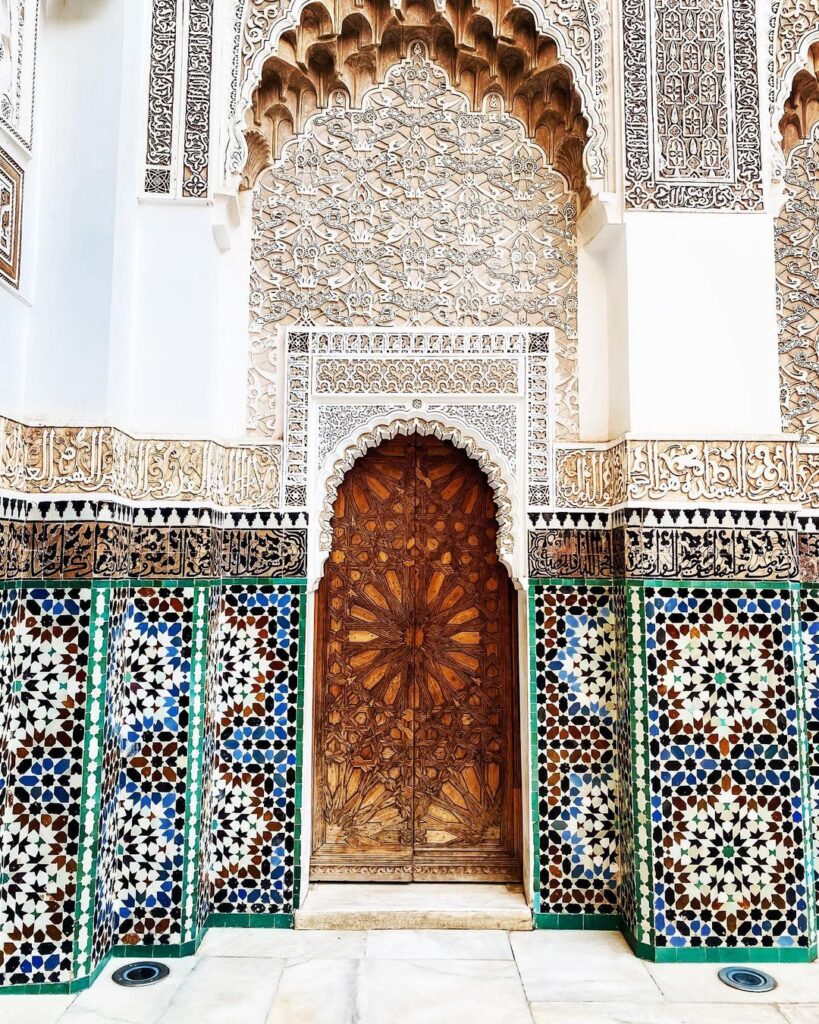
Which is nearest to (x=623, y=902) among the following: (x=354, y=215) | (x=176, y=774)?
(x=176, y=774)

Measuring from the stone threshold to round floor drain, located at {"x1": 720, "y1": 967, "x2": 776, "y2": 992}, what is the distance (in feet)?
1.89

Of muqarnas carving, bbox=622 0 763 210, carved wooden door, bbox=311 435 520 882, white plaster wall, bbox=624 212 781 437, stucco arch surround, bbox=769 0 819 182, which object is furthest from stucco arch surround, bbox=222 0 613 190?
carved wooden door, bbox=311 435 520 882

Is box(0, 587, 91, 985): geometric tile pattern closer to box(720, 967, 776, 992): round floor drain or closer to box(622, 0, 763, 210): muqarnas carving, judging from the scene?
box(720, 967, 776, 992): round floor drain

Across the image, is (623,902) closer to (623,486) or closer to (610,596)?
(610,596)

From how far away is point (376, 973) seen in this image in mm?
2211

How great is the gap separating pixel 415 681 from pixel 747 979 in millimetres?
1280

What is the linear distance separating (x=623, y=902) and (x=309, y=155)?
2676mm

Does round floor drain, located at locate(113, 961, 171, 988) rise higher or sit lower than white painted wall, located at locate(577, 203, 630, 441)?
lower

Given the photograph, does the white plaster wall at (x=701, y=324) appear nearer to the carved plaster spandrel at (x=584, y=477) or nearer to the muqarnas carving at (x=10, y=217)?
the carved plaster spandrel at (x=584, y=477)

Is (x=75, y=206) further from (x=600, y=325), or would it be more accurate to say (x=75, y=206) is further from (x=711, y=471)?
(x=711, y=471)

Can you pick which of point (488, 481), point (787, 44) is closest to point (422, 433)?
point (488, 481)

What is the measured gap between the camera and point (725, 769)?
7.75 ft

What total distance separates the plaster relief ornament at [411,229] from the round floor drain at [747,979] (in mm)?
1669

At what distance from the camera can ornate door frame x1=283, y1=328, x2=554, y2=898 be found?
2.63 metres
